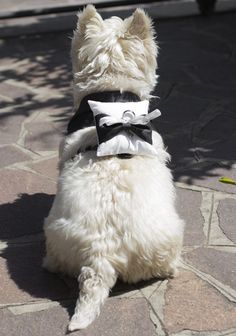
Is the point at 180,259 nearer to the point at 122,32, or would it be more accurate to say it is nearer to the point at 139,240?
the point at 139,240

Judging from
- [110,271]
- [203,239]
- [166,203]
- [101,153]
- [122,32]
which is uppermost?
[122,32]

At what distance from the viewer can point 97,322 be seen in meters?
3.58

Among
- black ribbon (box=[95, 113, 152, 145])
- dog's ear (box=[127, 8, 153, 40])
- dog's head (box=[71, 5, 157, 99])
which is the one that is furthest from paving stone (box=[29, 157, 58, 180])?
dog's ear (box=[127, 8, 153, 40])

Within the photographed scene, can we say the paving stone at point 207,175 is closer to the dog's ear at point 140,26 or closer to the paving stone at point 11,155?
the paving stone at point 11,155

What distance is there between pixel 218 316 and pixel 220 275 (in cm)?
44

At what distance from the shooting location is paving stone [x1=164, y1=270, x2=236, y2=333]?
3.59 metres

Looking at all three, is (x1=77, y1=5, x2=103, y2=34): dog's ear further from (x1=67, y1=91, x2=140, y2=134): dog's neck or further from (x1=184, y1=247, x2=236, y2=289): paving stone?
(x1=184, y1=247, x2=236, y2=289): paving stone

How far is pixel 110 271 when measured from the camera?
358 centimetres

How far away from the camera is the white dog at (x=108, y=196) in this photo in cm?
360

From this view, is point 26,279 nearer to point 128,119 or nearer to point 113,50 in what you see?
point 128,119

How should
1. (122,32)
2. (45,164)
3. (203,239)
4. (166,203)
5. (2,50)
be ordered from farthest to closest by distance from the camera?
(2,50)
(45,164)
(203,239)
(122,32)
(166,203)

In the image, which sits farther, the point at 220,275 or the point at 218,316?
the point at 220,275

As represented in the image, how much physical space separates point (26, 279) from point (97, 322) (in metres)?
0.67

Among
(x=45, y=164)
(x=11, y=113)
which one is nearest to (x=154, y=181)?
(x=45, y=164)
